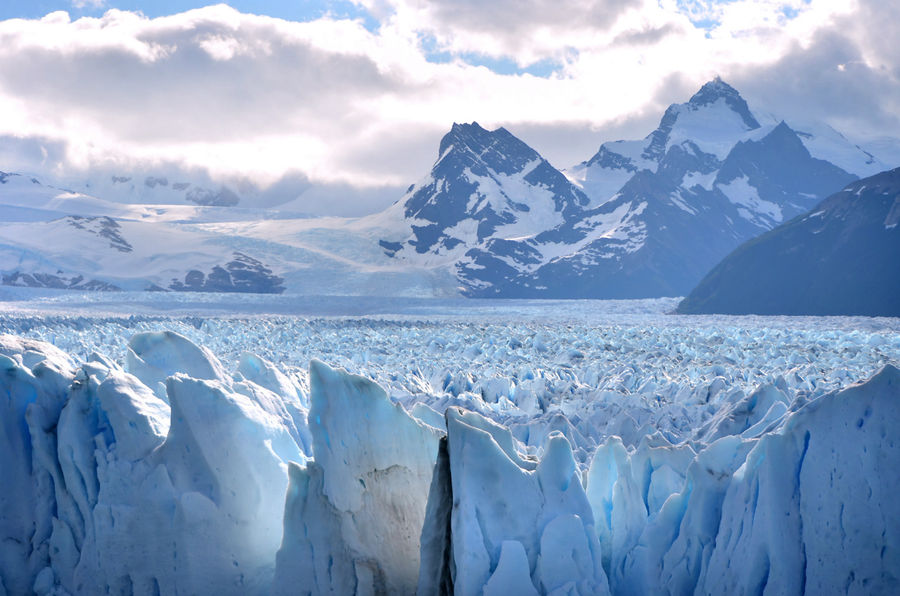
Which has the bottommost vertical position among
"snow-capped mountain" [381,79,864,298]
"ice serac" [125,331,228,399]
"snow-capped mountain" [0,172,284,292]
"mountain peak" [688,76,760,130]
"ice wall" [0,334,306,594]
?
"ice wall" [0,334,306,594]

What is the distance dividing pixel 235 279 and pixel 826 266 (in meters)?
47.3

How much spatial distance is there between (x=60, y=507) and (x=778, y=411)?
5.96 meters

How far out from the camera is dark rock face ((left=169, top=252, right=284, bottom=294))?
65.7 meters

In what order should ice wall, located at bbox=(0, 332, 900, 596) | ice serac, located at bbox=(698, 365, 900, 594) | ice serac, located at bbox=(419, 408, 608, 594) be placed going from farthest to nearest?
ice serac, located at bbox=(419, 408, 608, 594)
ice wall, located at bbox=(0, 332, 900, 596)
ice serac, located at bbox=(698, 365, 900, 594)

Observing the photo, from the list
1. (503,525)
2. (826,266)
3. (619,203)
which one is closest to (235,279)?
(826,266)

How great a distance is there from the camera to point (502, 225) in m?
115

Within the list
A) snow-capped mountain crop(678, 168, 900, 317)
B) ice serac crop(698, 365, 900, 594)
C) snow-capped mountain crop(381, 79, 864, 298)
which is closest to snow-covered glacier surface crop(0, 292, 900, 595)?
ice serac crop(698, 365, 900, 594)

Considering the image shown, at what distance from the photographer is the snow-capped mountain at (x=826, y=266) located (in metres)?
43.7

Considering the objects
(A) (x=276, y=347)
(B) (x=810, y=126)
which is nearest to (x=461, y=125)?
(B) (x=810, y=126)

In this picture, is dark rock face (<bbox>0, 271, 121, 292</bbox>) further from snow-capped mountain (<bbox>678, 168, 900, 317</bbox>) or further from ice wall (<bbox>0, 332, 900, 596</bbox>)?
ice wall (<bbox>0, 332, 900, 596</bbox>)

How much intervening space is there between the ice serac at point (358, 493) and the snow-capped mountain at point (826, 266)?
4105cm

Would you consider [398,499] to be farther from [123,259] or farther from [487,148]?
[487,148]

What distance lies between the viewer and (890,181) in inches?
1870

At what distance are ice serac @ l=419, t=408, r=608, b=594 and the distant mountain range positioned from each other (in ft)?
191
